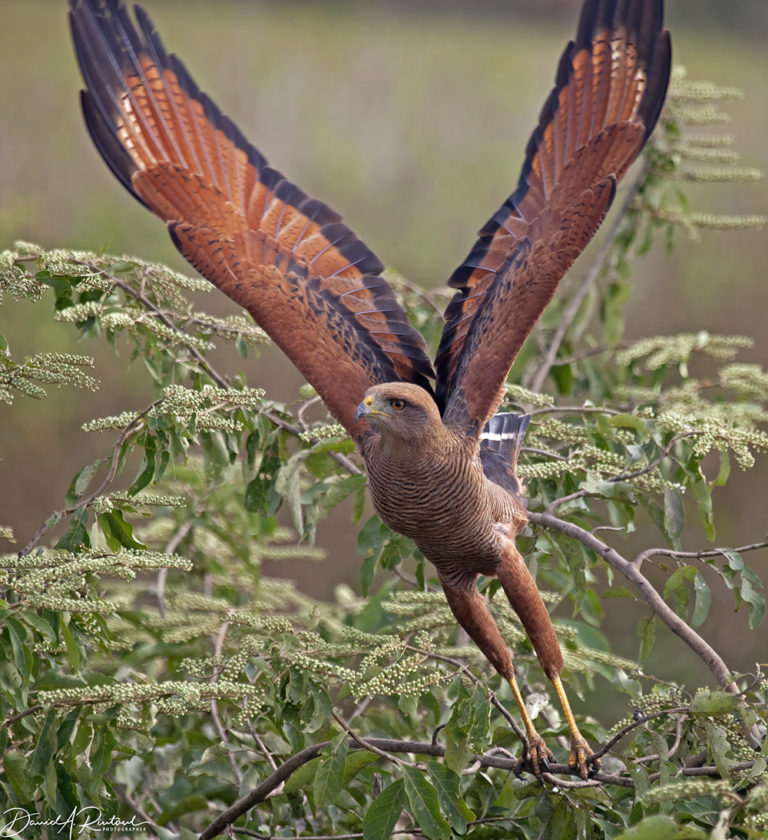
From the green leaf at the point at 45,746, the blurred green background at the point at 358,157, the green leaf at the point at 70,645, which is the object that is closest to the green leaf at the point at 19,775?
the green leaf at the point at 45,746

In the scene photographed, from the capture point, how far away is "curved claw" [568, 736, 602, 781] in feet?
8.00

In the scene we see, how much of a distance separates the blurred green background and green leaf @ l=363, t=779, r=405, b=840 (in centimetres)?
512

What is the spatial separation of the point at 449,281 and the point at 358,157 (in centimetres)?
611

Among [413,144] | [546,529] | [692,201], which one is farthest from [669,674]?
[546,529]

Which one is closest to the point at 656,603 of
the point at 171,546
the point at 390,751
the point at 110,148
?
the point at 390,751

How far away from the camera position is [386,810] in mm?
2107

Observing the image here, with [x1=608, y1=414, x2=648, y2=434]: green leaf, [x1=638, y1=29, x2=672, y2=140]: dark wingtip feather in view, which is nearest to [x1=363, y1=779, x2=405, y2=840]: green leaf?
[x1=608, y1=414, x2=648, y2=434]: green leaf

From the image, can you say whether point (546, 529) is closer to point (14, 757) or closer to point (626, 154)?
point (626, 154)

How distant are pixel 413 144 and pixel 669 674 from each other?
15.7ft

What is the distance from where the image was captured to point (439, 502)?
2.44 metres

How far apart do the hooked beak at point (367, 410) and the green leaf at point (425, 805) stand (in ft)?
2.52

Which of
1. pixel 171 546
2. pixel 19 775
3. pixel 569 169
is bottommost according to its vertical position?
pixel 19 775

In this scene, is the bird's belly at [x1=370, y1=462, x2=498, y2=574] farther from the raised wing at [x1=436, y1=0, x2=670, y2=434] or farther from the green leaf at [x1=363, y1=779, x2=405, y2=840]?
the green leaf at [x1=363, y1=779, x2=405, y2=840]

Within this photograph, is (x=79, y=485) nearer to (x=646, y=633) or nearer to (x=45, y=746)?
(x=45, y=746)
